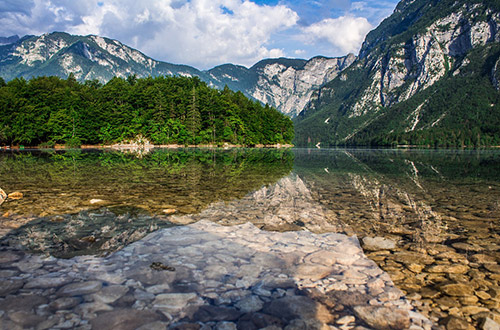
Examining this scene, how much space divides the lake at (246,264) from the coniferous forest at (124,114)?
61.2 metres

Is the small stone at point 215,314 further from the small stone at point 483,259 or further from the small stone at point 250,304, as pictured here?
the small stone at point 483,259

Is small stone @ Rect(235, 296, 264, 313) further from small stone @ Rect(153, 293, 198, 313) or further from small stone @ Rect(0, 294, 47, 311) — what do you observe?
small stone @ Rect(0, 294, 47, 311)

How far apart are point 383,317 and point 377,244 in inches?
97.4

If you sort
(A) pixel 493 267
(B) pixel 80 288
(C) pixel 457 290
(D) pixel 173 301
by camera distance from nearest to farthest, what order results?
(D) pixel 173 301 → (B) pixel 80 288 → (C) pixel 457 290 → (A) pixel 493 267

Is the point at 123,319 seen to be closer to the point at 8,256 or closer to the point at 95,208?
the point at 8,256

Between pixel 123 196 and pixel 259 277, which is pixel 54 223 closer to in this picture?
pixel 123 196

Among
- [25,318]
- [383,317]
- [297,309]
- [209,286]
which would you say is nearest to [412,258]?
[383,317]

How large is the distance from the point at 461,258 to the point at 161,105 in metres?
73.7

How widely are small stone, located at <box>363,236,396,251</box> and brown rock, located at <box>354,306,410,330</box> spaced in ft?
6.52

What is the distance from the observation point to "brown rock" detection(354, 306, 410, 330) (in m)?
2.92

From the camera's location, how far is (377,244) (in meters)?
5.35

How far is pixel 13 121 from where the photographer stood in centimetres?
5506

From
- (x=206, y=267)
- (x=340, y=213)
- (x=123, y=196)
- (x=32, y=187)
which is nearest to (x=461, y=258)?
(x=340, y=213)

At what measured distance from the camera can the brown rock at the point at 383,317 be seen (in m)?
2.92
